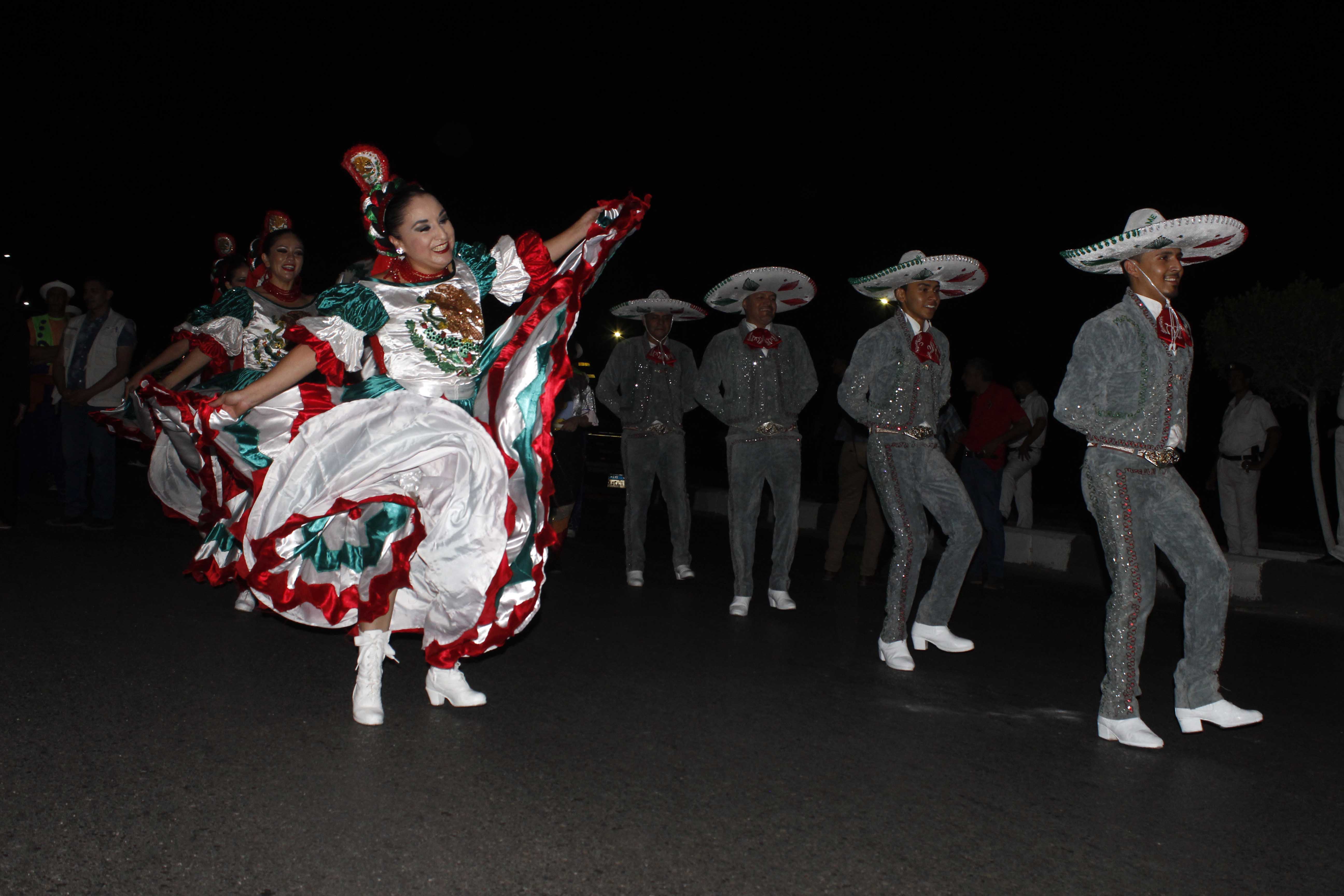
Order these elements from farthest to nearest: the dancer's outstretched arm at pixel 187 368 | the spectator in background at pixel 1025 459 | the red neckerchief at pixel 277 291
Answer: the spectator in background at pixel 1025 459 < the red neckerchief at pixel 277 291 < the dancer's outstretched arm at pixel 187 368

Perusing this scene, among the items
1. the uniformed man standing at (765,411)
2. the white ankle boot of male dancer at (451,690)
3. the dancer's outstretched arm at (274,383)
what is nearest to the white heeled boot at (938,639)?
the uniformed man standing at (765,411)

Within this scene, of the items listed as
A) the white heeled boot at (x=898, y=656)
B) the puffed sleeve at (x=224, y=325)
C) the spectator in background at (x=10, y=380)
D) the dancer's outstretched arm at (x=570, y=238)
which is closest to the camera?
the dancer's outstretched arm at (x=570, y=238)

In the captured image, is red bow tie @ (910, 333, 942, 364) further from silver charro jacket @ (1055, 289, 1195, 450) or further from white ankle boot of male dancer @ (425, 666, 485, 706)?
white ankle boot of male dancer @ (425, 666, 485, 706)

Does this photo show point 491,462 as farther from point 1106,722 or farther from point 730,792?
point 1106,722

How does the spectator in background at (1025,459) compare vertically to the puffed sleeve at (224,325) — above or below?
below

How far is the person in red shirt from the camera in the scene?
845 cm

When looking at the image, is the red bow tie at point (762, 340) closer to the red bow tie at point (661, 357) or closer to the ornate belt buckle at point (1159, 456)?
the red bow tie at point (661, 357)

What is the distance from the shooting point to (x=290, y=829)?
9.64ft

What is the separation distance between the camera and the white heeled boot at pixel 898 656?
17.7 feet

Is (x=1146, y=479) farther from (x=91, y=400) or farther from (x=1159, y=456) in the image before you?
(x=91, y=400)

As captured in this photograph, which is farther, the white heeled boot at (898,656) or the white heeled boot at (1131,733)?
the white heeled boot at (898,656)

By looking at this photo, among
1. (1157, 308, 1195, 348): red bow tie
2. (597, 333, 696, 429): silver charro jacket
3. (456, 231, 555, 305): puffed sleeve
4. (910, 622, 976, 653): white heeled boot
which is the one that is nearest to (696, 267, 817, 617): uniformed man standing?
(597, 333, 696, 429): silver charro jacket

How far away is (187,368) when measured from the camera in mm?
6172

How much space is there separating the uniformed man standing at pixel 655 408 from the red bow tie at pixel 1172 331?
161 inches
